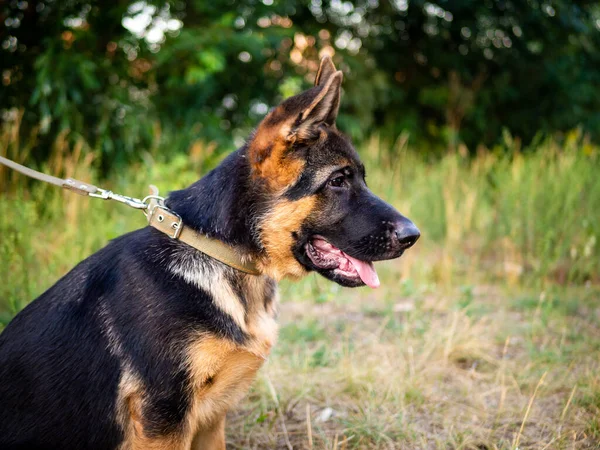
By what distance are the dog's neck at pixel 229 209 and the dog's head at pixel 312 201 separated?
0.05 meters

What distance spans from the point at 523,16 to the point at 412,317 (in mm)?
9504

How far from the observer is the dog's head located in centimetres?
281

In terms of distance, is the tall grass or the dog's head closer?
the dog's head

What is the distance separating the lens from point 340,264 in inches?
117

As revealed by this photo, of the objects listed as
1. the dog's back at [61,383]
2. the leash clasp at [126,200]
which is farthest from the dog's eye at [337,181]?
the dog's back at [61,383]

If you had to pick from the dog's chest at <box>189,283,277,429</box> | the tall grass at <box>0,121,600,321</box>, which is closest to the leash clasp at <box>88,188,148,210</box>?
the dog's chest at <box>189,283,277,429</box>

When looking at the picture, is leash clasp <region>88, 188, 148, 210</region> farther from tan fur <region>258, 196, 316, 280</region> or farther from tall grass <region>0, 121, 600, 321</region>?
tall grass <region>0, 121, 600, 321</region>

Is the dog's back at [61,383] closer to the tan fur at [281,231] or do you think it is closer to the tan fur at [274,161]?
the tan fur at [281,231]

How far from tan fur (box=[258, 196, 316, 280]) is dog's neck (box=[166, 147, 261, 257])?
6 centimetres

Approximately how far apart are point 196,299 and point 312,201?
0.76 metres

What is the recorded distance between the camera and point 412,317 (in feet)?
16.1

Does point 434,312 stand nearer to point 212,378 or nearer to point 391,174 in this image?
point 391,174

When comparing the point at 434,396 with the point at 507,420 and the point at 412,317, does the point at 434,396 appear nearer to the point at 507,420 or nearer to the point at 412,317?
the point at 507,420

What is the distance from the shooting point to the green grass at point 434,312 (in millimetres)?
3527
